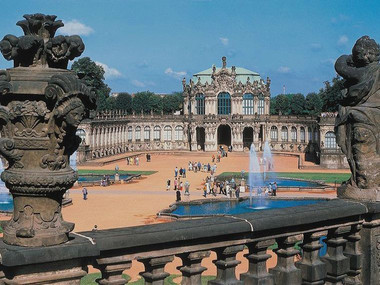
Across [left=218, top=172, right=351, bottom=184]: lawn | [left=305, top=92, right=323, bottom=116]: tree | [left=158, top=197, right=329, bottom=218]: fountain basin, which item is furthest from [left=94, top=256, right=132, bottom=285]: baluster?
[left=305, top=92, right=323, bottom=116]: tree

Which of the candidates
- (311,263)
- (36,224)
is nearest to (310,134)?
(311,263)

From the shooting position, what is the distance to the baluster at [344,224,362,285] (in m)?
7.96

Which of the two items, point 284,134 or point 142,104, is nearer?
point 284,134

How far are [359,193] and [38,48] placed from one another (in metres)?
5.08

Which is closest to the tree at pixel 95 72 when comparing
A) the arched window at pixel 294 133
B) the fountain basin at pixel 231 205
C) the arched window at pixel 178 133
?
the arched window at pixel 178 133

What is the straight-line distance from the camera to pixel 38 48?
558 centimetres

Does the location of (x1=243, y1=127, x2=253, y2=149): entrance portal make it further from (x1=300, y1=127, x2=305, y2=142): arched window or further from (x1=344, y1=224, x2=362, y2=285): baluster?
(x1=344, y1=224, x2=362, y2=285): baluster

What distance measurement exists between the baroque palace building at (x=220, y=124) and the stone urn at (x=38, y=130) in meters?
90.6

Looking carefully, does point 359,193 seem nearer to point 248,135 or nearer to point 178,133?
point 178,133

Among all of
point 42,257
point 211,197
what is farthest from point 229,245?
point 211,197

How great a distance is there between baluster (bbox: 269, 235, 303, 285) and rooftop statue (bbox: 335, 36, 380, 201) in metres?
1.99

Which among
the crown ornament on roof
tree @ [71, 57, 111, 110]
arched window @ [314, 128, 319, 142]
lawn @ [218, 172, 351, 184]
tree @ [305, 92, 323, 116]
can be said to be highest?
tree @ [71, 57, 111, 110]

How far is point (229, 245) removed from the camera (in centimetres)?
632

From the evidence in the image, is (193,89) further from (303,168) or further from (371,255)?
Result: (371,255)
